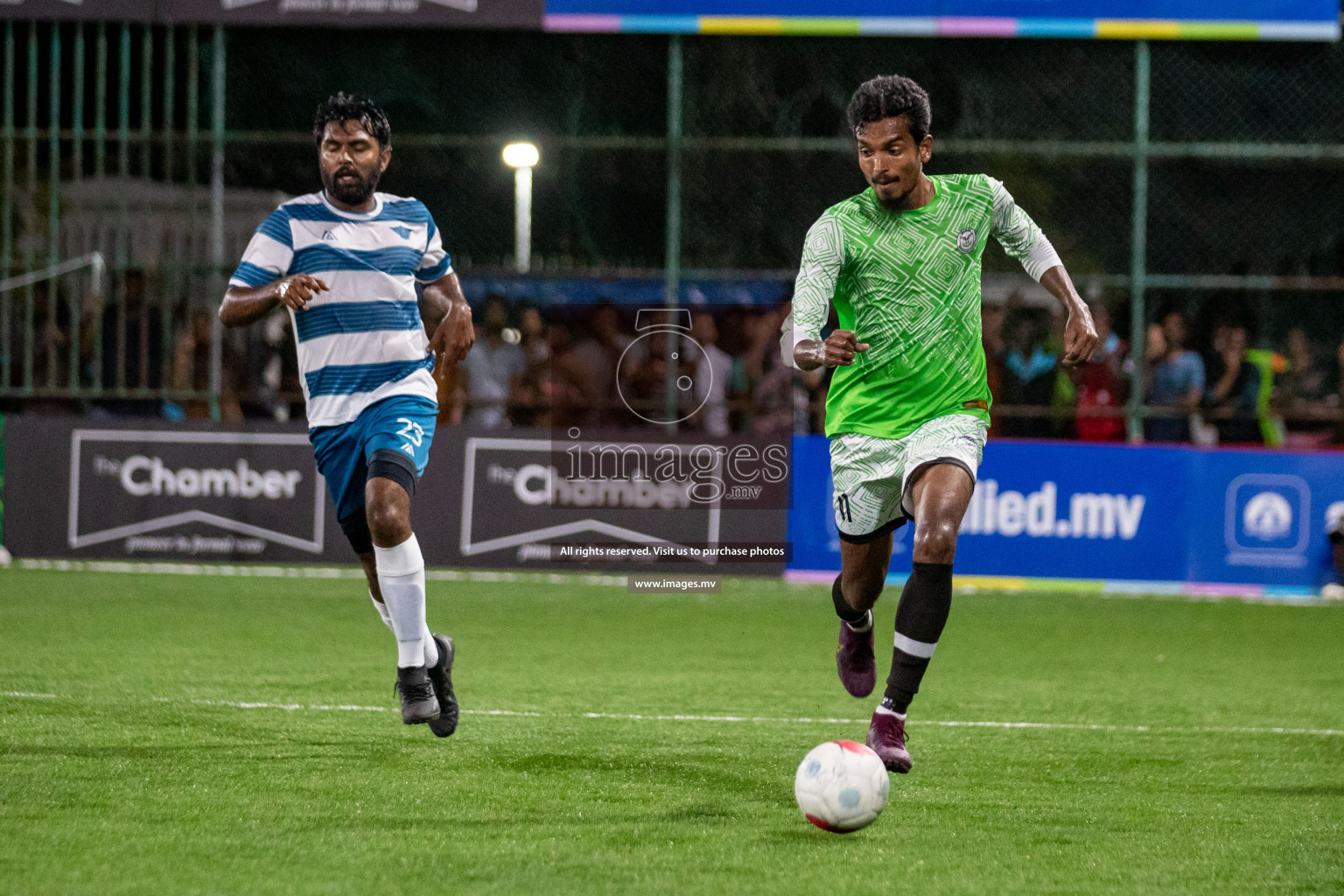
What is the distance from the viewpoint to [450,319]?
618 centimetres

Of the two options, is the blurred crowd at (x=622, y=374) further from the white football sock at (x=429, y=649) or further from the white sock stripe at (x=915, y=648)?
the white sock stripe at (x=915, y=648)

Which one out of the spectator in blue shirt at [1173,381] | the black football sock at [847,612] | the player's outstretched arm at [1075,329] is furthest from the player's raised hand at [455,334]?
the spectator in blue shirt at [1173,381]

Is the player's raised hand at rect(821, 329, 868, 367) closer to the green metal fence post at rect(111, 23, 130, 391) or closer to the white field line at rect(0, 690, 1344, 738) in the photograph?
the white field line at rect(0, 690, 1344, 738)

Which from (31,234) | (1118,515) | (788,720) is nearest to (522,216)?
(31,234)

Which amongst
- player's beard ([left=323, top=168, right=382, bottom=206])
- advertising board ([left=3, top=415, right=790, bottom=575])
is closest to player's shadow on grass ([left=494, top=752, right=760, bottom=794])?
player's beard ([left=323, top=168, right=382, bottom=206])

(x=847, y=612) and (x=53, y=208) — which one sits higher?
(x=53, y=208)

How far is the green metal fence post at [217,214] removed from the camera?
14383 mm

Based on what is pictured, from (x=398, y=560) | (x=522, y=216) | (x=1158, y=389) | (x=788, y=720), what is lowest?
(x=788, y=720)

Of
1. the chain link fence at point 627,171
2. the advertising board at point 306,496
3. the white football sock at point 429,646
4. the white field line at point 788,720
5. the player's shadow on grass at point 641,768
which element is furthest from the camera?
the chain link fence at point 627,171

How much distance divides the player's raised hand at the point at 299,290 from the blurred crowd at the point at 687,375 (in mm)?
7711

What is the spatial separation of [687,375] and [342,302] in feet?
26.9

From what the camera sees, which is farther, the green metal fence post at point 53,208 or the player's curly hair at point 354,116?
the green metal fence post at point 53,208

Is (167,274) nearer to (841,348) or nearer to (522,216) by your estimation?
(522,216)

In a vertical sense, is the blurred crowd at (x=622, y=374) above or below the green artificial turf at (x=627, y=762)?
above
